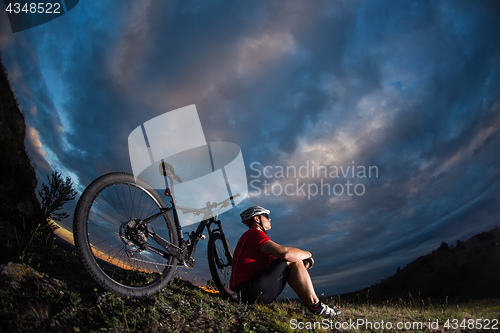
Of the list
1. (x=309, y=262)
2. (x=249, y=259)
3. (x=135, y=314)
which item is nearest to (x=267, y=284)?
(x=249, y=259)

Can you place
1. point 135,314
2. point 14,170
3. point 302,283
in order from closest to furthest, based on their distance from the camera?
point 135,314, point 302,283, point 14,170

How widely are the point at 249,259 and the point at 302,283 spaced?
40.3 inches

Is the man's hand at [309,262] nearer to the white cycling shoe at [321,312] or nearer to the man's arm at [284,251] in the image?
the man's arm at [284,251]

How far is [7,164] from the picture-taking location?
29.2 ft

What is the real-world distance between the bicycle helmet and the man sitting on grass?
0.34 metres

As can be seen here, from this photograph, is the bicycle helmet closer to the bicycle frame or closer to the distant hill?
the bicycle frame

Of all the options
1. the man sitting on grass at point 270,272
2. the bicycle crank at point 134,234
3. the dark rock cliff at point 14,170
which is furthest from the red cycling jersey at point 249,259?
the dark rock cliff at point 14,170

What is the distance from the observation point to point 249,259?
4766mm

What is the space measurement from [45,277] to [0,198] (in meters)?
6.50

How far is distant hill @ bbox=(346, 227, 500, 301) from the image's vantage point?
2850cm

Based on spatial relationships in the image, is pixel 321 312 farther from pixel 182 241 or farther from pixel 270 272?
pixel 182 241

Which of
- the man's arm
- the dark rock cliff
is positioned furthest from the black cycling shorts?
the dark rock cliff

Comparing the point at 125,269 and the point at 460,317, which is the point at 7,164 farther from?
the point at 460,317

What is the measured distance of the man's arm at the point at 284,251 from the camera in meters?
4.28
